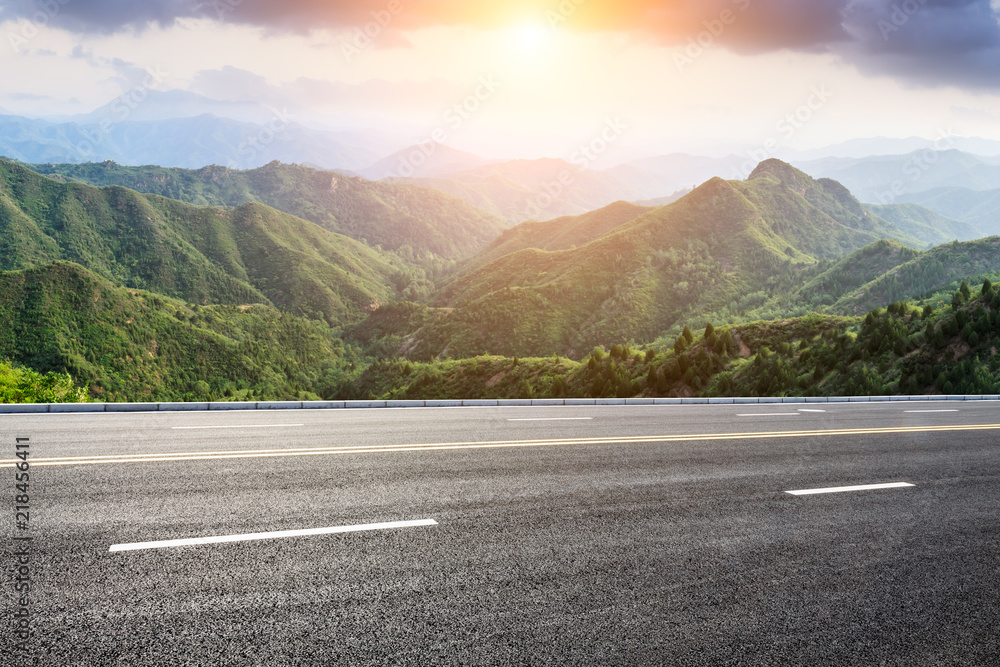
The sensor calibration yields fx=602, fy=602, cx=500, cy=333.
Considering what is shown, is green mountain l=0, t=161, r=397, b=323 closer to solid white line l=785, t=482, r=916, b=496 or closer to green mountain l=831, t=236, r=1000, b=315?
green mountain l=831, t=236, r=1000, b=315

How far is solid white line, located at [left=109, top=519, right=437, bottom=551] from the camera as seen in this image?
14.3 ft

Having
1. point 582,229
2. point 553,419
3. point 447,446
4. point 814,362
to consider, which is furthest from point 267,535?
point 582,229


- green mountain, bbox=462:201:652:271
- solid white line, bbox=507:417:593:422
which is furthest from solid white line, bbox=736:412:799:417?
green mountain, bbox=462:201:652:271

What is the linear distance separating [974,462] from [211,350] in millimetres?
92963

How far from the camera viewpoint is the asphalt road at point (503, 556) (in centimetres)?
321

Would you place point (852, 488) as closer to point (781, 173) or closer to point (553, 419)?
point (553, 419)

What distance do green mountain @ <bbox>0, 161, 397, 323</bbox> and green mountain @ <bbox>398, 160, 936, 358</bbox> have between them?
32.0 meters

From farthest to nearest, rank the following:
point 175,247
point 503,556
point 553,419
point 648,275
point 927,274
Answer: point 175,247 < point 648,275 < point 927,274 < point 553,419 < point 503,556

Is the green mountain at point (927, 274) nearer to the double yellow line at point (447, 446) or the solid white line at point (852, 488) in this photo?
the double yellow line at point (447, 446)

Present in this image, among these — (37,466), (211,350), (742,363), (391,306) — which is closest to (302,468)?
(37,466)

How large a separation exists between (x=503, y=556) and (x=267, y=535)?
6.09ft

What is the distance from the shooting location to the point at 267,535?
4.68m

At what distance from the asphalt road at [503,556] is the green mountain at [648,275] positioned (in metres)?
82.5

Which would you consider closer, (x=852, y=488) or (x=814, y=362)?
(x=852, y=488)
